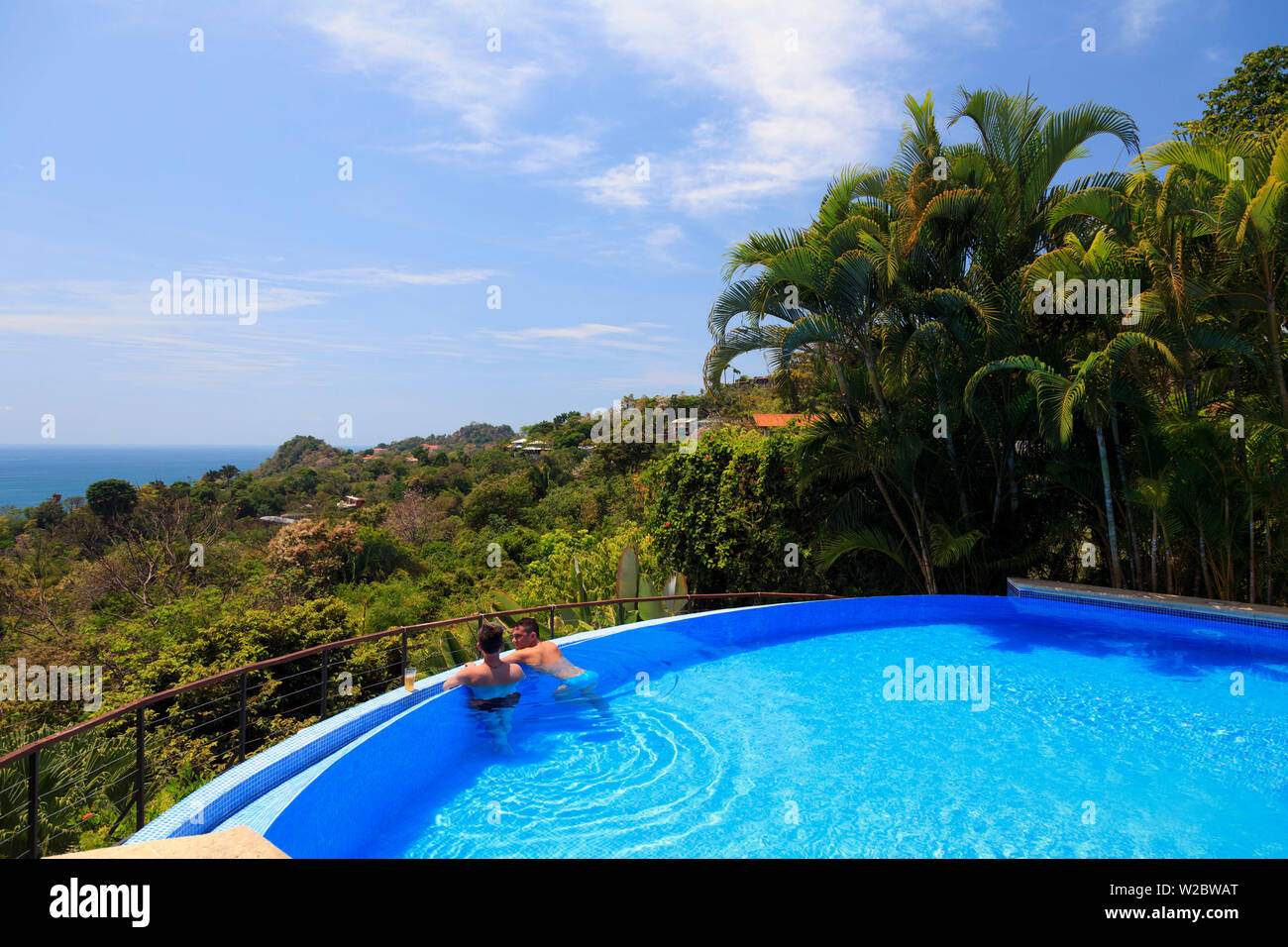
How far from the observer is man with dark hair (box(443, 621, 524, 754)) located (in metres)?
5.38

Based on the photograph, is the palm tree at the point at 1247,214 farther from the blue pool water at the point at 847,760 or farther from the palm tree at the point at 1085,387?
the blue pool water at the point at 847,760

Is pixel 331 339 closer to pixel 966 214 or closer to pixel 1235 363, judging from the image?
pixel 966 214

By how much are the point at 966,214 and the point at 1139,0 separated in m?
3.84

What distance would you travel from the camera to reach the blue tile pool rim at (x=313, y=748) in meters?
3.24

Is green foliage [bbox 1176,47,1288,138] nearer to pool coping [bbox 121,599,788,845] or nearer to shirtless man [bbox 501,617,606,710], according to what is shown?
shirtless man [bbox 501,617,606,710]

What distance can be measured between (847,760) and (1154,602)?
4766 mm

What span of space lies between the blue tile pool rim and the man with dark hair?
0.81 ft

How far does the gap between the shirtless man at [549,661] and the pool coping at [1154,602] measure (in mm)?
5545

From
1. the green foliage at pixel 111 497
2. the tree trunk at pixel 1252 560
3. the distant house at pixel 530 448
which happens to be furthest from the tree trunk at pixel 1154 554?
the green foliage at pixel 111 497

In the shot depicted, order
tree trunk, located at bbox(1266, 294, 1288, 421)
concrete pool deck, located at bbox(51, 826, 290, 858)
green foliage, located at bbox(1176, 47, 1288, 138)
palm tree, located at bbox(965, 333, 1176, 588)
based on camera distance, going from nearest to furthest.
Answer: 1. concrete pool deck, located at bbox(51, 826, 290, 858)
2. tree trunk, located at bbox(1266, 294, 1288, 421)
3. palm tree, located at bbox(965, 333, 1176, 588)
4. green foliage, located at bbox(1176, 47, 1288, 138)

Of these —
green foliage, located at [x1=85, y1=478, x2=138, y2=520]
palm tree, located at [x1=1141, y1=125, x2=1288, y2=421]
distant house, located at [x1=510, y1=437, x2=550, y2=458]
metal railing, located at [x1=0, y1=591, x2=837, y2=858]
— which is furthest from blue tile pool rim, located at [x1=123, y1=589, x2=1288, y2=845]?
distant house, located at [x1=510, y1=437, x2=550, y2=458]

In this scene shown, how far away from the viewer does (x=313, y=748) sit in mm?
4055
